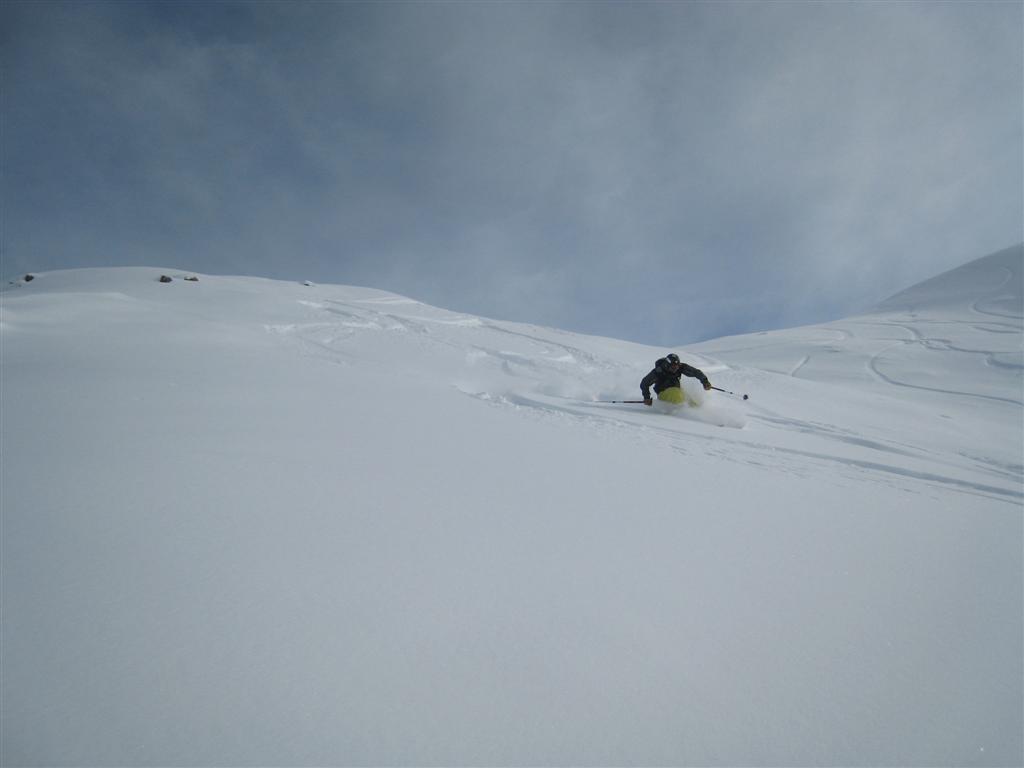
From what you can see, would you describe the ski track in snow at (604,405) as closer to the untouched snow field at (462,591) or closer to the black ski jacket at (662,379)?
the untouched snow field at (462,591)

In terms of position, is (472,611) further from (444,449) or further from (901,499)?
(901,499)

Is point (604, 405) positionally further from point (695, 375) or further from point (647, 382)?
point (695, 375)

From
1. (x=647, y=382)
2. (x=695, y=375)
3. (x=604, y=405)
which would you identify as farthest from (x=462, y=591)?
(x=695, y=375)

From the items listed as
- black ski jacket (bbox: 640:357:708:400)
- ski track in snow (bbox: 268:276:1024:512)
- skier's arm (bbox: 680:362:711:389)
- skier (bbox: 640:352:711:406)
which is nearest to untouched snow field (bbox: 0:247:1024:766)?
ski track in snow (bbox: 268:276:1024:512)

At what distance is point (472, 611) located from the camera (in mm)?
1379

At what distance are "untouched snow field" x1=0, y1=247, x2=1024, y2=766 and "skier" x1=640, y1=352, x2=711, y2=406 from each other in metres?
1.84

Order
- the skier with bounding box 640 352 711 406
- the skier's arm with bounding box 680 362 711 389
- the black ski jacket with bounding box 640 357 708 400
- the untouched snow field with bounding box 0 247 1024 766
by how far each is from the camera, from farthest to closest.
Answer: the skier's arm with bounding box 680 362 711 389 → the black ski jacket with bounding box 640 357 708 400 → the skier with bounding box 640 352 711 406 → the untouched snow field with bounding box 0 247 1024 766

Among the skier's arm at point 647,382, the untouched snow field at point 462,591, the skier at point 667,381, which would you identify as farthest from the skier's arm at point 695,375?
the untouched snow field at point 462,591

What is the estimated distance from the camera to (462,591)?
57.8 inches

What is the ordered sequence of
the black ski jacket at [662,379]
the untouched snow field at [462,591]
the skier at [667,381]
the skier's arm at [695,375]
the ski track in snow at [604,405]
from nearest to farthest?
the untouched snow field at [462,591], the ski track in snow at [604,405], the skier at [667,381], the black ski jacket at [662,379], the skier's arm at [695,375]

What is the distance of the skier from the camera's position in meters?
5.80

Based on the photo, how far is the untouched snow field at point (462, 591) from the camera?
102cm

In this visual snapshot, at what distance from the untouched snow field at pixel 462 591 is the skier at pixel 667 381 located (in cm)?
184

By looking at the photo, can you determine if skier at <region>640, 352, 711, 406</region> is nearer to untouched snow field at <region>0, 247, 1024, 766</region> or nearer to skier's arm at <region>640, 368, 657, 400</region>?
skier's arm at <region>640, 368, 657, 400</region>
